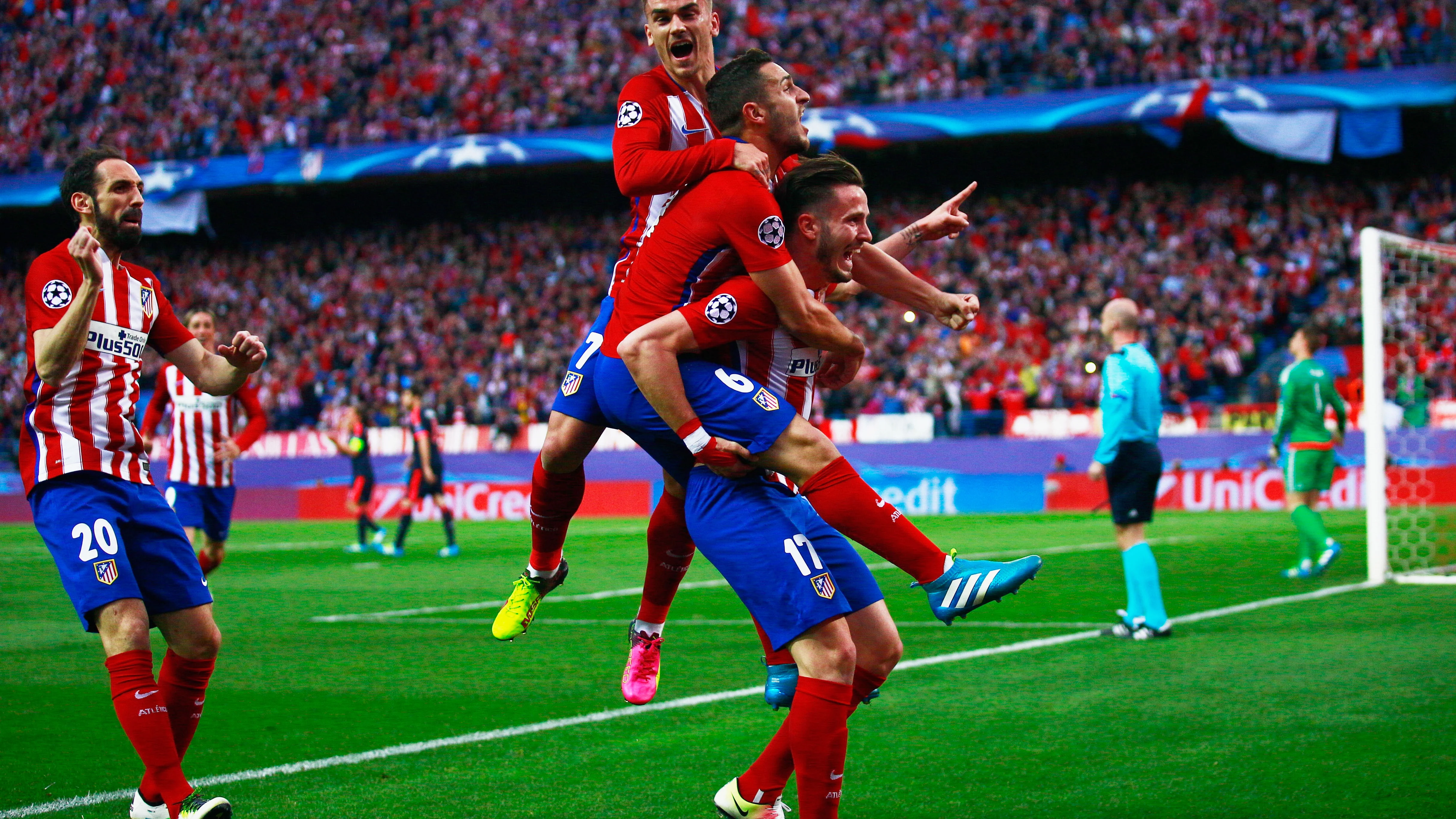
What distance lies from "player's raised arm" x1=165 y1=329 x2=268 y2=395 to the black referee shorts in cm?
538

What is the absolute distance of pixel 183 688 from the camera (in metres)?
4.89

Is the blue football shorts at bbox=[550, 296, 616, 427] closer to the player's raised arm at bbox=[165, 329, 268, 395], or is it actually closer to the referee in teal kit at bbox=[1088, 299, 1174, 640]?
the player's raised arm at bbox=[165, 329, 268, 395]

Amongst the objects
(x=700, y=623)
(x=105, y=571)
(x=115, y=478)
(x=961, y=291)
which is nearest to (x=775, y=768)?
(x=105, y=571)

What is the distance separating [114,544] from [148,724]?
23.9 inches

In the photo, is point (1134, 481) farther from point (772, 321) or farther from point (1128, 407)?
point (772, 321)

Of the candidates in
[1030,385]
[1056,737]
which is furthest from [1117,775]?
[1030,385]

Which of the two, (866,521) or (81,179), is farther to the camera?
(81,179)

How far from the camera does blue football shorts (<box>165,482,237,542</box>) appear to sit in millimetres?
9758

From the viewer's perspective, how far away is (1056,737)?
561 cm

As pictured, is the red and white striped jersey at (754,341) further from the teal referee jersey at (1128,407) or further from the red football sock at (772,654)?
the teal referee jersey at (1128,407)

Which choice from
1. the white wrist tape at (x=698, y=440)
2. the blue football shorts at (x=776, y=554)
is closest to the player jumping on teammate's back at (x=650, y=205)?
the blue football shorts at (x=776, y=554)

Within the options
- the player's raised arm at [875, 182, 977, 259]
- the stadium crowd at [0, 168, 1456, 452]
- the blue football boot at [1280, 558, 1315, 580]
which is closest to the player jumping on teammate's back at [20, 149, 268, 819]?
the player's raised arm at [875, 182, 977, 259]

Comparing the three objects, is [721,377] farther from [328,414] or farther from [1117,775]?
[328,414]

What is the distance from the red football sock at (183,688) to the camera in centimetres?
487
